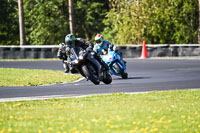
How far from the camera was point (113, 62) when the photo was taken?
1986cm

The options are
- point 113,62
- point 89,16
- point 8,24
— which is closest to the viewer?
point 113,62

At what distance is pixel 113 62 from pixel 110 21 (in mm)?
27246

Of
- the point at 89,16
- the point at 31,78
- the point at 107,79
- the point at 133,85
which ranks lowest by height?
the point at 31,78

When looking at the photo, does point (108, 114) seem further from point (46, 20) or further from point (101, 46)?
point (46, 20)

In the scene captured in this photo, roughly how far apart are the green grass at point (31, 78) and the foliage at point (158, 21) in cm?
1645

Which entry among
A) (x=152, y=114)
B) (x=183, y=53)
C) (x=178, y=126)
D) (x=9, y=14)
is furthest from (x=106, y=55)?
(x=9, y=14)

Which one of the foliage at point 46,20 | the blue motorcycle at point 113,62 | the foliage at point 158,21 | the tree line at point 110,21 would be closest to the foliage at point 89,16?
the tree line at point 110,21

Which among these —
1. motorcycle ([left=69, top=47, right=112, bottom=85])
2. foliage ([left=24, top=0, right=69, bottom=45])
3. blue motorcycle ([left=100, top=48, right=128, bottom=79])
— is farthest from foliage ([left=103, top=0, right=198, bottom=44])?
motorcycle ([left=69, top=47, right=112, bottom=85])

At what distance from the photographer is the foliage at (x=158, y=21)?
38.2 metres

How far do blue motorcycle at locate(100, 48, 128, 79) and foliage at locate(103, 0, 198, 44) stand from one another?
61.3 feet

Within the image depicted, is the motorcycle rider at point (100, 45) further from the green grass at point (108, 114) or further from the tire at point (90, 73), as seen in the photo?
the green grass at point (108, 114)

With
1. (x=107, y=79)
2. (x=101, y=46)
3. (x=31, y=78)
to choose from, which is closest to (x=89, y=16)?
(x=31, y=78)

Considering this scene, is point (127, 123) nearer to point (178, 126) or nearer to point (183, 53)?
point (178, 126)

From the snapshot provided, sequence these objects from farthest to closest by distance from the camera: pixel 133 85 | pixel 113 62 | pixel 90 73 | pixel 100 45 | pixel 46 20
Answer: pixel 46 20 → pixel 113 62 → pixel 100 45 → pixel 133 85 → pixel 90 73
